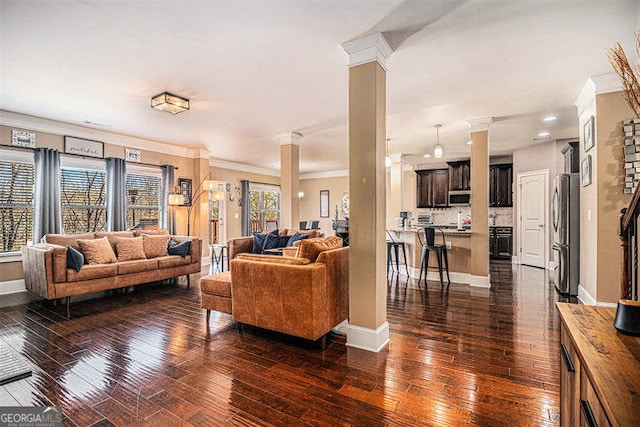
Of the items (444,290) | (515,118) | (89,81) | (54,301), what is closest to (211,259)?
(54,301)

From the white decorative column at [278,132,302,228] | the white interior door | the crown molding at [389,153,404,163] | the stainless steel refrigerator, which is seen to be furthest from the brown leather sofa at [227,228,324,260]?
the white interior door

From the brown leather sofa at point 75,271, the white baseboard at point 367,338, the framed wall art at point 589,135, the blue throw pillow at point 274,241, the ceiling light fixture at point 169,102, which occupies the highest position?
the ceiling light fixture at point 169,102

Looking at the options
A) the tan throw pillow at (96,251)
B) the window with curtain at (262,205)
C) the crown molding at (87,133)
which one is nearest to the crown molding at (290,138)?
the crown molding at (87,133)

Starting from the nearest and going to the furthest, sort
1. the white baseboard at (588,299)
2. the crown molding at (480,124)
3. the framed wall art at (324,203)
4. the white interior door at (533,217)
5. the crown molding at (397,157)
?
1. the white baseboard at (588,299)
2. the crown molding at (480,124)
3. the white interior door at (533,217)
4. the crown molding at (397,157)
5. the framed wall art at (324,203)

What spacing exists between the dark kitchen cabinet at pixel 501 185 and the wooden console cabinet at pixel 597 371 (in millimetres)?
7390

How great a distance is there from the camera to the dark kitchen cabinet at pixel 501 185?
779 centimetres

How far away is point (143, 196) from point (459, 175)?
25.8 feet

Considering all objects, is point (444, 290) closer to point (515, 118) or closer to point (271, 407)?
point (515, 118)

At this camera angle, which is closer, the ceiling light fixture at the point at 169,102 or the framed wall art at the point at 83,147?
the ceiling light fixture at the point at 169,102

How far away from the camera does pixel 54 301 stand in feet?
13.8

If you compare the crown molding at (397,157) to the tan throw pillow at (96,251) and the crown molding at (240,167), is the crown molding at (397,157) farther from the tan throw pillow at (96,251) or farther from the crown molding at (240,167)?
the tan throw pillow at (96,251)

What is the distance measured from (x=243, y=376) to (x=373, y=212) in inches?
67.2

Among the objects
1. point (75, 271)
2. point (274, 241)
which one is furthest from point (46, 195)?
point (274, 241)

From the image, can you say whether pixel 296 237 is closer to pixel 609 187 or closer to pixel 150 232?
pixel 150 232
